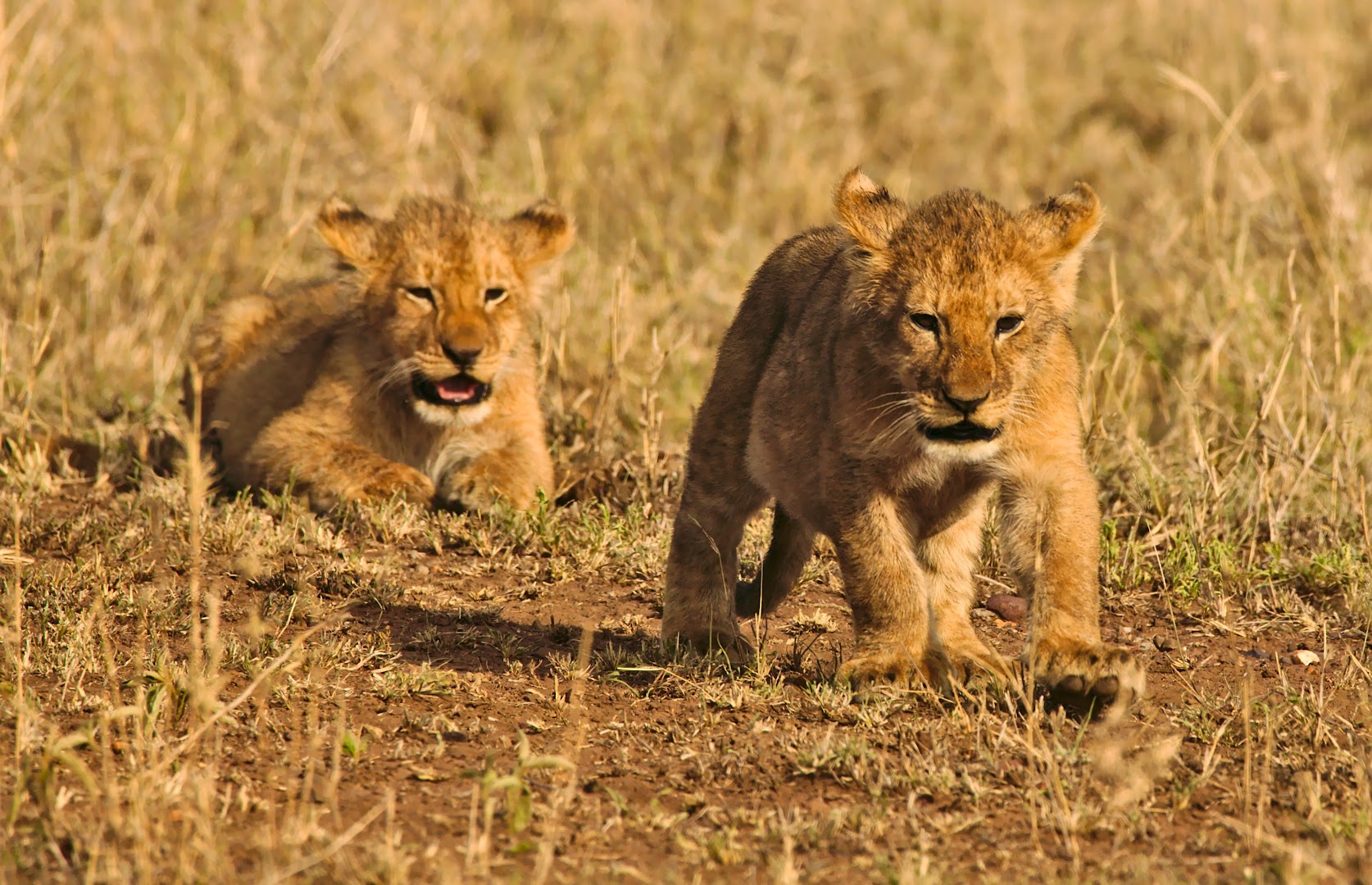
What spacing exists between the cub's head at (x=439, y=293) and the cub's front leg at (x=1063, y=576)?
8.63 feet

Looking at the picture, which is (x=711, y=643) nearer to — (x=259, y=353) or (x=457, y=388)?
(x=457, y=388)

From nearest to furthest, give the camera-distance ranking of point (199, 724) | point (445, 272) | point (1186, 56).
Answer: point (199, 724) < point (445, 272) < point (1186, 56)

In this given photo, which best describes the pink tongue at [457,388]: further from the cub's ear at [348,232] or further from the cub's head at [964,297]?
the cub's head at [964,297]

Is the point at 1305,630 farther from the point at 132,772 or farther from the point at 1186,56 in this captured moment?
the point at 1186,56

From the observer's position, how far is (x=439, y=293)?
6293mm

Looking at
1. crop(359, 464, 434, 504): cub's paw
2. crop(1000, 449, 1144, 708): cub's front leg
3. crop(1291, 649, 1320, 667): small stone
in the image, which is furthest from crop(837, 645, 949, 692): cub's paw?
crop(359, 464, 434, 504): cub's paw

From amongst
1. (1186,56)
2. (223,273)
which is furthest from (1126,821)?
(1186,56)

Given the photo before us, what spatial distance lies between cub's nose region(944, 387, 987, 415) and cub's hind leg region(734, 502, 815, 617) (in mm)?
1014

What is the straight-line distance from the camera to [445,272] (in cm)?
632

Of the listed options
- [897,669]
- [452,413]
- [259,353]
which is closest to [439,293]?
[452,413]

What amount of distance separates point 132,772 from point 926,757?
1.72 metres

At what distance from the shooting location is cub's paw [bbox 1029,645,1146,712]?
380 cm

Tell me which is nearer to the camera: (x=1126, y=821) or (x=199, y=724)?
(x=1126, y=821)

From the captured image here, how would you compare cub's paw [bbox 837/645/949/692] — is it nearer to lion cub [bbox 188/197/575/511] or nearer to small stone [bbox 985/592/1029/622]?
small stone [bbox 985/592/1029/622]
